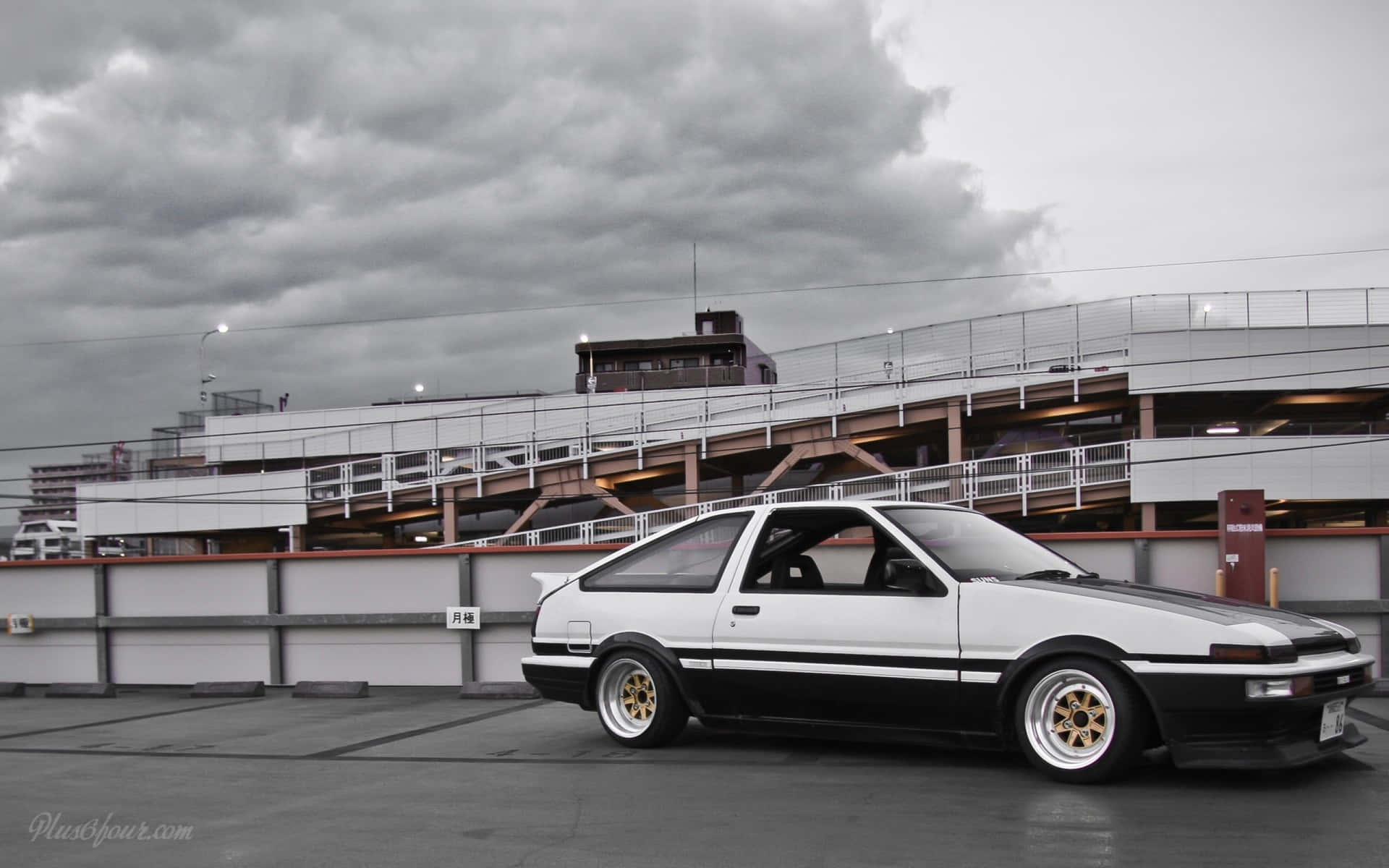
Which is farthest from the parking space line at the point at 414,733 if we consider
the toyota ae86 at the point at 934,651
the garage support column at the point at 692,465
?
the garage support column at the point at 692,465

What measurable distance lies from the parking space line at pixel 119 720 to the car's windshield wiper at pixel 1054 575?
8295 mm

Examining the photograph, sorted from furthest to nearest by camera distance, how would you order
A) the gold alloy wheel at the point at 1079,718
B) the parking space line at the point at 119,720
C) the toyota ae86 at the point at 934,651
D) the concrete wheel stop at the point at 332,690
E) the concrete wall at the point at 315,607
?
1. the concrete wheel stop at the point at 332,690
2. the concrete wall at the point at 315,607
3. the parking space line at the point at 119,720
4. the gold alloy wheel at the point at 1079,718
5. the toyota ae86 at the point at 934,651

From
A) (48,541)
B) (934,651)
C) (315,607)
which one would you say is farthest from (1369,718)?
(48,541)

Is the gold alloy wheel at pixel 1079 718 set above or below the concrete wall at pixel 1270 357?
below

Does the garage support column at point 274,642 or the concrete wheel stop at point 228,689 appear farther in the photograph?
the garage support column at point 274,642

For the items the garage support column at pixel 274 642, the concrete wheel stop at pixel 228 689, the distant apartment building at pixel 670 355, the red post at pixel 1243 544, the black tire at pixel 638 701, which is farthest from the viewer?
the distant apartment building at pixel 670 355

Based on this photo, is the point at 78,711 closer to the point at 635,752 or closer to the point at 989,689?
the point at 635,752

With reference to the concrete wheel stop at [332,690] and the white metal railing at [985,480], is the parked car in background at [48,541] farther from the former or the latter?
the concrete wheel stop at [332,690]

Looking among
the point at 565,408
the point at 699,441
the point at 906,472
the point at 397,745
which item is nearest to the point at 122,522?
the point at 565,408

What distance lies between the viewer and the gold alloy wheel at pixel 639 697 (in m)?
7.71

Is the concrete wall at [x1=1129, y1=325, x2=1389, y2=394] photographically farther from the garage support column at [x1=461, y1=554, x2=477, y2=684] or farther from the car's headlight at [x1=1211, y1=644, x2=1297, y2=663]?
the car's headlight at [x1=1211, y1=644, x2=1297, y2=663]

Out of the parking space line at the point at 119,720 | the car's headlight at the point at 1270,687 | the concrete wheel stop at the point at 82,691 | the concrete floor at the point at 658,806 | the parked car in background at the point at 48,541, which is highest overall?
the car's headlight at the point at 1270,687

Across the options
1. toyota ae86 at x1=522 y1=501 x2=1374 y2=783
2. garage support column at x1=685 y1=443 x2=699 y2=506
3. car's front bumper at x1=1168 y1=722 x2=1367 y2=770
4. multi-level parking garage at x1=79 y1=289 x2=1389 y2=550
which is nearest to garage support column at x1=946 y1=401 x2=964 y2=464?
multi-level parking garage at x1=79 y1=289 x2=1389 y2=550

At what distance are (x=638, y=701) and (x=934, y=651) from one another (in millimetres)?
2210
